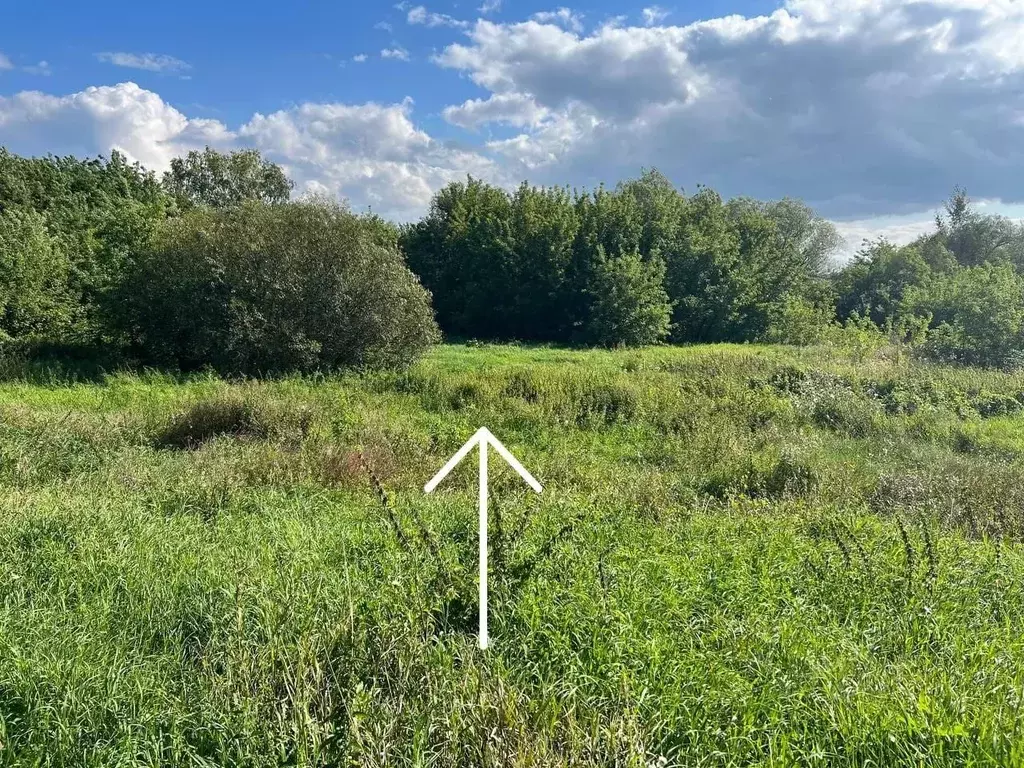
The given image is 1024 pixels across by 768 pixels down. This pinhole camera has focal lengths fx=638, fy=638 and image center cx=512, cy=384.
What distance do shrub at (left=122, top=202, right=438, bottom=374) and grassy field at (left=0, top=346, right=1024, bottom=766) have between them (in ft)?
21.3

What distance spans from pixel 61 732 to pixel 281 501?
390 centimetres

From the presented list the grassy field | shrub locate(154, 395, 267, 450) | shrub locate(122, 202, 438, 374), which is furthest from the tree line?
the grassy field

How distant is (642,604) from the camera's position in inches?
142

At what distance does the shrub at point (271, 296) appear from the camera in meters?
14.7

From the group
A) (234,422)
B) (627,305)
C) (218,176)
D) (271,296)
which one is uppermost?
(218,176)

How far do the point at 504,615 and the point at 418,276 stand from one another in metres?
22.1

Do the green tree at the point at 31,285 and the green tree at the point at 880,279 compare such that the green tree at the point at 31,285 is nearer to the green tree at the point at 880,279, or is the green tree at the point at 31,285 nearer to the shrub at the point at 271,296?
the shrub at the point at 271,296

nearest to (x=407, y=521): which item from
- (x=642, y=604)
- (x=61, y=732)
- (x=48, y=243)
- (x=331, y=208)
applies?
(x=642, y=604)

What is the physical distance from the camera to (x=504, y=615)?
3430mm

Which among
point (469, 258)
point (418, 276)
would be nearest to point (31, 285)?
point (418, 276)

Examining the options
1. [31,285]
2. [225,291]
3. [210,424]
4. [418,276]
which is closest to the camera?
[210,424]

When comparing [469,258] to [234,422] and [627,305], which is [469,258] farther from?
[234,422]

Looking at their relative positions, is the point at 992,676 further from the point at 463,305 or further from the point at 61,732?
the point at 463,305

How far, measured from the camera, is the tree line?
15.0 metres
